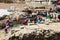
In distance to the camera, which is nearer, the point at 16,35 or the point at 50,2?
the point at 16,35

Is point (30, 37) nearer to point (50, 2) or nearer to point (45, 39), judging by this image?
point (45, 39)

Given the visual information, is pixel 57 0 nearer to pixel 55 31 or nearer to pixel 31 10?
A: pixel 31 10

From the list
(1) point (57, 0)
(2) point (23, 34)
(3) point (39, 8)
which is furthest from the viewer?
(1) point (57, 0)

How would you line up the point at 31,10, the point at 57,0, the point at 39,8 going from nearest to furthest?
the point at 31,10, the point at 39,8, the point at 57,0

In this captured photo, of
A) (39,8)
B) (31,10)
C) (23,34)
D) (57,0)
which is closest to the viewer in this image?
(23,34)

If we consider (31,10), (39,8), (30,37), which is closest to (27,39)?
(30,37)

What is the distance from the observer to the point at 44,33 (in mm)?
5016

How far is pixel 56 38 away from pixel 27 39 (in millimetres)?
751

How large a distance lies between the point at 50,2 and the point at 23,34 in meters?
14.9

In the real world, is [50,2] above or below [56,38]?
below

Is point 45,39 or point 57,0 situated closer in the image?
point 45,39

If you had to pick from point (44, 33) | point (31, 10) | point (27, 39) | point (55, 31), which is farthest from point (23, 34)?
point (31, 10)

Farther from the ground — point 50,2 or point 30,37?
point 30,37

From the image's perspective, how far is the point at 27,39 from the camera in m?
4.99
